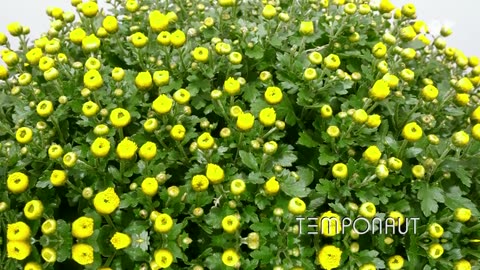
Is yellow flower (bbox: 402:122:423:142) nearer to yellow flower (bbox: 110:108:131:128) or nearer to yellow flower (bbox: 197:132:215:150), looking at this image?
yellow flower (bbox: 197:132:215:150)

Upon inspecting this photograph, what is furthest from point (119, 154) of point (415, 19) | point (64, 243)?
point (415, 19)

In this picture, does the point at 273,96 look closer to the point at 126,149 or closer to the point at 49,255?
the point at 126,149

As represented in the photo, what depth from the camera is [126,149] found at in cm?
196

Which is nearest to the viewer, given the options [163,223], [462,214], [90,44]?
[163,223]

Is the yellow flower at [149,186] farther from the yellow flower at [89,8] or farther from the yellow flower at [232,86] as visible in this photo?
the yellow flower at [89,8]

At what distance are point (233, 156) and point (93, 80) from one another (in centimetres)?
61

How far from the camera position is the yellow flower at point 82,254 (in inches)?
72.9

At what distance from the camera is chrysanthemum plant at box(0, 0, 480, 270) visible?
1950 mm

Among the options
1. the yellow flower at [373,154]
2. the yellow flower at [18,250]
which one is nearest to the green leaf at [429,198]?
the yellow flower at [373,154]

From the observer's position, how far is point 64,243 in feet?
6.34

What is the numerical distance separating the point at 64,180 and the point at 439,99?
62.8 inches

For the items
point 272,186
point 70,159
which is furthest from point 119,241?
point 272,186

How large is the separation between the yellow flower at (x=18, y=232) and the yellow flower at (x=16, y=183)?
0.50 feet

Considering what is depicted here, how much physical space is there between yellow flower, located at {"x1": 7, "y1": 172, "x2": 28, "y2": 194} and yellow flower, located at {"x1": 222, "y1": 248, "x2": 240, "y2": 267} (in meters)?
0.74
